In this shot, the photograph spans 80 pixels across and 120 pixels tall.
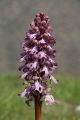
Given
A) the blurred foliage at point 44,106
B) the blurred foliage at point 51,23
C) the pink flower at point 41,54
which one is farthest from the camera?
the blurred foliage at point 51,23

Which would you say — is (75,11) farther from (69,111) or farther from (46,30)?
(46,30)

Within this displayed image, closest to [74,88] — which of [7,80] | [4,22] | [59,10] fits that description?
[7,80]

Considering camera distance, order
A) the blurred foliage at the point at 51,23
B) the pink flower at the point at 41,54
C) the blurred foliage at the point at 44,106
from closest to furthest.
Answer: the pink flower at the point at 41,54 → the blurred foliage at the point at 44,106 → the blurred foliage at the point at 51,23

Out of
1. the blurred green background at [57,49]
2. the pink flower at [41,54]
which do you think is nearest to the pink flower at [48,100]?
the pink flower at [41,54]

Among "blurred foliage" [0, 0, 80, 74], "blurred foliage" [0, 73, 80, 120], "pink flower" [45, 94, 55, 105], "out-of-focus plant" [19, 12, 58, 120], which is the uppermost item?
"blurred foliage" [0, 0, 80, 74]

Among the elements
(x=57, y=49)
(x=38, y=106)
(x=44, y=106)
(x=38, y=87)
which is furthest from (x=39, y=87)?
(x=57, y=49)

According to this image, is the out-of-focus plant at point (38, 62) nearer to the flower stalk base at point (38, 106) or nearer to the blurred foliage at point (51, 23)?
the flower stalk base at point (38, 106)

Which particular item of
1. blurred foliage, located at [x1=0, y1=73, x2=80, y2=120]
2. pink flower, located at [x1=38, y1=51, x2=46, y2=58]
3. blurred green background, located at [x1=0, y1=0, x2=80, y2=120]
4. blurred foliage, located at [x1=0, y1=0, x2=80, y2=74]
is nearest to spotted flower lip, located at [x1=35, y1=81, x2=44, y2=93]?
pink flower, located at [x1=38, y1=51, x2=46, y2=58]

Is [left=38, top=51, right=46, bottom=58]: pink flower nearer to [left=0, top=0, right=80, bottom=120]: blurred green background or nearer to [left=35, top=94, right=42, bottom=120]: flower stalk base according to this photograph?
[left=35, top=94, right=42, bottom=120]: flower stalk base
